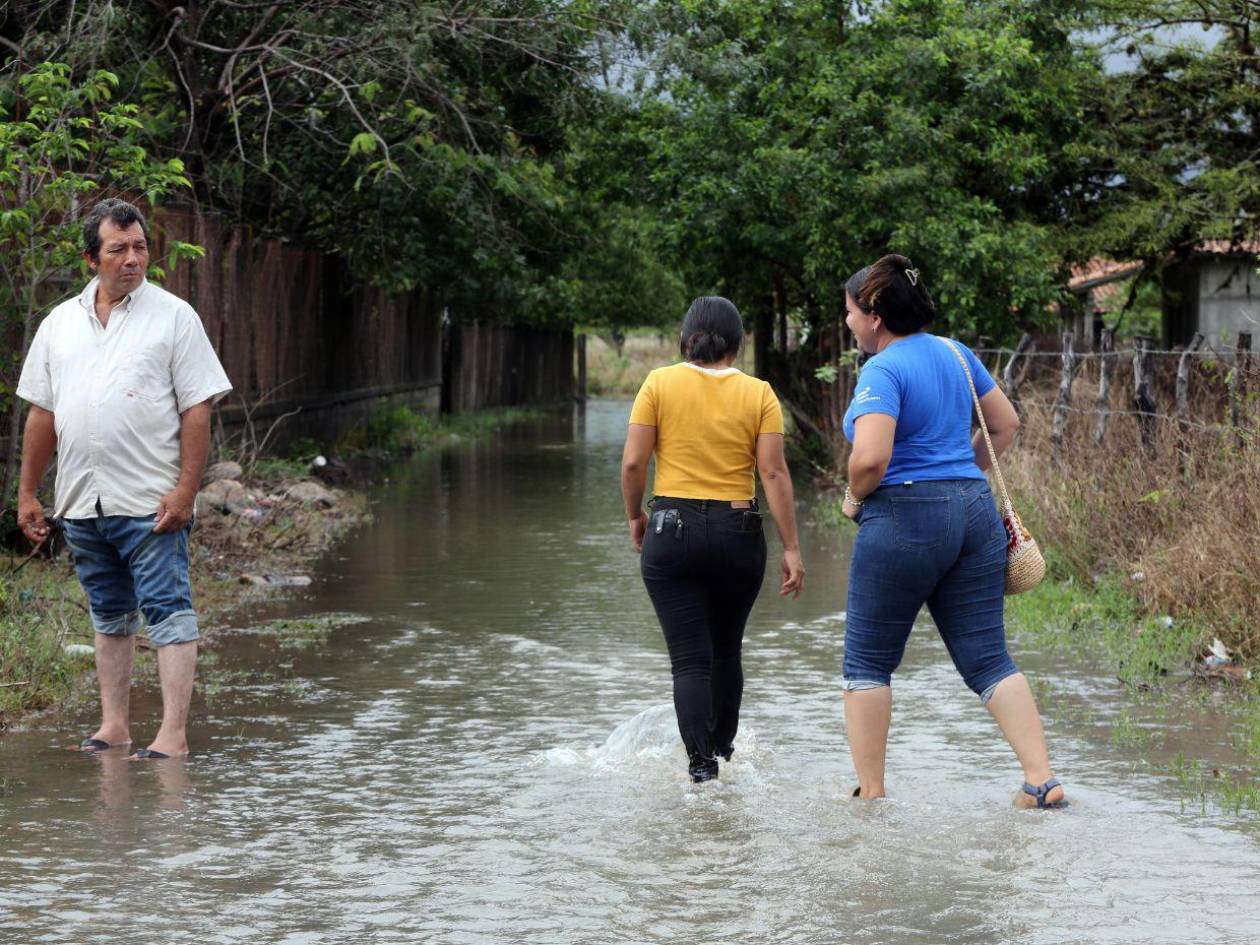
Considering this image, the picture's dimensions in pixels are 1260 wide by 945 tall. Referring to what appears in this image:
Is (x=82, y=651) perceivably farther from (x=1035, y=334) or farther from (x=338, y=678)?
(x=1035, y=334)

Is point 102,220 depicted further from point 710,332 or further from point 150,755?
point 710,332

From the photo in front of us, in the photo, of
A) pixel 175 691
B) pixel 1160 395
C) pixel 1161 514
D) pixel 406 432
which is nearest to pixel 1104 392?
pixel 1160 395

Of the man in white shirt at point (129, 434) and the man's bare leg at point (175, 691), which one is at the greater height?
the man in white shirt at point (129, 434)

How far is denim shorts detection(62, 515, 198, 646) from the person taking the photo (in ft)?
22.6

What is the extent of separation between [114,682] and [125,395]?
1159mm

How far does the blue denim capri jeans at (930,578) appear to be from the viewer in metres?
6.02

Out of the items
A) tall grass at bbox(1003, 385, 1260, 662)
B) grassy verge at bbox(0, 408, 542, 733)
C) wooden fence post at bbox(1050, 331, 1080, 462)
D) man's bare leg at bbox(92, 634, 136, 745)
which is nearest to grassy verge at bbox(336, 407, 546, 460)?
grassy verge at bbox(0, 408, 542, 733)

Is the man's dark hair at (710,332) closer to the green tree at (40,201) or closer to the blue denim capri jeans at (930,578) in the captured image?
the blue denim capri jeans at (930,578)

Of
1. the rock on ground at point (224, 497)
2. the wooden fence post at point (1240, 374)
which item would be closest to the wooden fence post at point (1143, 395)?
the wooden fence post at point (1240, 374)

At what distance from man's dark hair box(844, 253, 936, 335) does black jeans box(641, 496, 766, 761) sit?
0.92m

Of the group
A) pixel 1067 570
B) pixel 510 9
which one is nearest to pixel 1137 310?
pixel 510 9

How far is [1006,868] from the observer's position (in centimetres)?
554

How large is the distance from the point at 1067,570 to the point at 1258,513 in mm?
2605

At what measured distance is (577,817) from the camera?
245 inches
